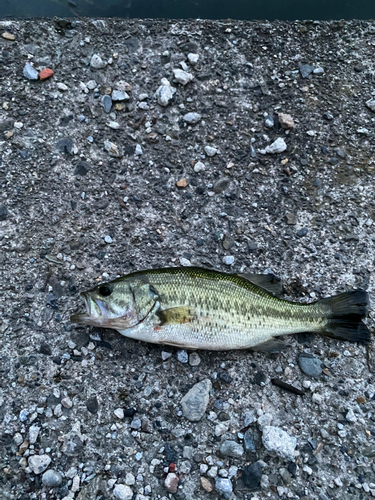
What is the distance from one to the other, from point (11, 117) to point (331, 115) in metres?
3.43

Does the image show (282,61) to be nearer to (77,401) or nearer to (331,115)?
(331,115)

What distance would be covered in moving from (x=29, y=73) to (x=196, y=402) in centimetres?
370

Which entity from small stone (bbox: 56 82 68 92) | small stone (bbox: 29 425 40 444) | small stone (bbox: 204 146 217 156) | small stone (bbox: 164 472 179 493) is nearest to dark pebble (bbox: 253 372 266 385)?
small stone (bbox: 164 472 179 493)

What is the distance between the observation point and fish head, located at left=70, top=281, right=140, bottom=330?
311 cm

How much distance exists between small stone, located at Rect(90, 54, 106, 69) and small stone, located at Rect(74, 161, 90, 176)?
1.11 meters

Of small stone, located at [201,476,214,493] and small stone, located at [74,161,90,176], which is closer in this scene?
small stone, located at [201,476,214,493]

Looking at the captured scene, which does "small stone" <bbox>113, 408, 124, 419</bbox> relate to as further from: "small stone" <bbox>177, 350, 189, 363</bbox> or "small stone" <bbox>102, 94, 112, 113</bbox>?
"small stone" <bbox>102, 94, 112, 113</bbox>

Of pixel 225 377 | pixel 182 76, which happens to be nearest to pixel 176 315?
pixel 225 377

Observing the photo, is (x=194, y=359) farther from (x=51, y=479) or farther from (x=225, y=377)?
(x=51, y=479)

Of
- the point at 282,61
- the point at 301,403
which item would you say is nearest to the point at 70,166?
the point at 282,61

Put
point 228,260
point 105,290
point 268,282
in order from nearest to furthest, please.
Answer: point 105,290
point 268,282
point 228,260

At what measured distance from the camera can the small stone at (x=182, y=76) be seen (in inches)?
157

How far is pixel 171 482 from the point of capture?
2934mm

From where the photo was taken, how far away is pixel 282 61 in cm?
416
